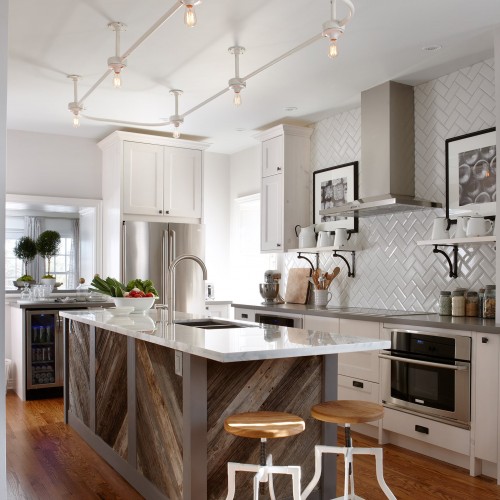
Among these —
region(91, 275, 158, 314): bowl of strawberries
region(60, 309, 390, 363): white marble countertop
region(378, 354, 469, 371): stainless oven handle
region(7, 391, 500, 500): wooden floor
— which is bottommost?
region(7, 391, 500, 500): wooden floor

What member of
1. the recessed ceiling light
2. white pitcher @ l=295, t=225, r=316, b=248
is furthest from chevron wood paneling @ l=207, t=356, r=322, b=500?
white pitcher @ l=295, t=225, r=316, b=248

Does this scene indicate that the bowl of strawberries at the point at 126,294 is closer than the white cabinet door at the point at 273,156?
Yes

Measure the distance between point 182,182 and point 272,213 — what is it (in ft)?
3.93

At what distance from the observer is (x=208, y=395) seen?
8.20ft

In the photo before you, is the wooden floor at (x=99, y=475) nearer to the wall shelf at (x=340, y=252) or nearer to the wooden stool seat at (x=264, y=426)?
the wooden stool seat at (x=264, y=426)

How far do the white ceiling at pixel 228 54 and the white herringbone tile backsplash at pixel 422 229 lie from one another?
172 millimetres

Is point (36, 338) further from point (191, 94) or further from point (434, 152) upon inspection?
point (434, 152)

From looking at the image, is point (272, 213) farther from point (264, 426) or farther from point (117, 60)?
point (264, 426)

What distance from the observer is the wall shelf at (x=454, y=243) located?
3753mm

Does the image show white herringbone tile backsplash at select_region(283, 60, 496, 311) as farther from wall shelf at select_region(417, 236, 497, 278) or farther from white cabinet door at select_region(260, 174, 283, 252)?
white cabinet door at select_region(260, 174, 283, 252)

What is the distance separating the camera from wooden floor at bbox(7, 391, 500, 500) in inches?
123

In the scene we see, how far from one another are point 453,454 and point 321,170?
2957 mm

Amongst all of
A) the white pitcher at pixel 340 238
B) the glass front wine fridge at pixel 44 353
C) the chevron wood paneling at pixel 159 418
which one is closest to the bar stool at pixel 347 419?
the chevron wood paneling at pixel 159 418

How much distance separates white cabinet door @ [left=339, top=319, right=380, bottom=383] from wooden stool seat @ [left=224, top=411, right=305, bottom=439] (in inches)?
72.5
